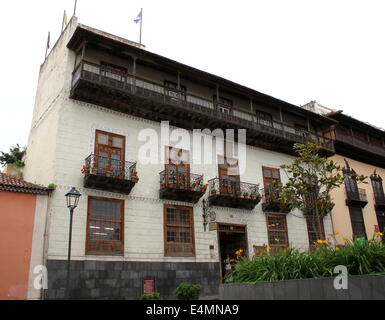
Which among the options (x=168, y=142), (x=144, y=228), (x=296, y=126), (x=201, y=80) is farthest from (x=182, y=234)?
(x=296, y=126)

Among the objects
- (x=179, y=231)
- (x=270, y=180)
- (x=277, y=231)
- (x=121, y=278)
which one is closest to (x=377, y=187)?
(x=270, y=180)

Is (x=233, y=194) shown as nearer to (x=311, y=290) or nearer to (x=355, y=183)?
(x=311, y=290)

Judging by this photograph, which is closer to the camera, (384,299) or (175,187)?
(384,299)

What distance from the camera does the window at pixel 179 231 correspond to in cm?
1902

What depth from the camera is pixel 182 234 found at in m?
19.7

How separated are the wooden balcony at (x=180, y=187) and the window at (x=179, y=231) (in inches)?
24.0

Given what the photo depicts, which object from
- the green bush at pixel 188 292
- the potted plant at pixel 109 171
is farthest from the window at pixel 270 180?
the potted plant at pixel 109 171

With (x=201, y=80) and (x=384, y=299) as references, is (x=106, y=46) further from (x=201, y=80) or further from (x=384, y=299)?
(x=384, y=299)

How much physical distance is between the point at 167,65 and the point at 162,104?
2536 millimetres

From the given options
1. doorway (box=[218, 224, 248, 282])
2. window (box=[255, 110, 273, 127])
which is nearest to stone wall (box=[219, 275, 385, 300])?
doorway (box=[218, 224, 248, 282])

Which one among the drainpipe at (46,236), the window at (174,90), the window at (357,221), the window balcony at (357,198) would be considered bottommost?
the drainpipe at (46,236)

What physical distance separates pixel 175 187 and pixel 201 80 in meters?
7.08

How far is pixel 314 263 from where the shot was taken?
9.44 meters

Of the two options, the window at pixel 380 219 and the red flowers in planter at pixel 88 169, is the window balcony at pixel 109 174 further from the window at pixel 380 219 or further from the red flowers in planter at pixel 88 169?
the window at pixel 380 219
